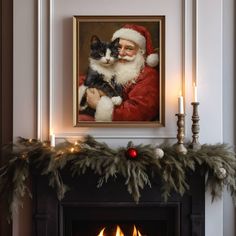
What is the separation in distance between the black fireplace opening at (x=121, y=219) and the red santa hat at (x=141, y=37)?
0.87m

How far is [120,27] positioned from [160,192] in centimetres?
101

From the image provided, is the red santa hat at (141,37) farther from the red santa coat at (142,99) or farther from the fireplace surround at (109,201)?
the fireplace surround at (109,201)

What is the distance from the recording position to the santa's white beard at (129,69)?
240cm

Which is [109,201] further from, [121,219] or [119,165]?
[119,165]

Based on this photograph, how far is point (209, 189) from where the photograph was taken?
238 cm

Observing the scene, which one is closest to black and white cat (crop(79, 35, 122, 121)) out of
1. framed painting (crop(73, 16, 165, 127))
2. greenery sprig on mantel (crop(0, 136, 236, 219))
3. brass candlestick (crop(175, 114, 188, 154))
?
framed painting (crop(73, 16, 165, 127))

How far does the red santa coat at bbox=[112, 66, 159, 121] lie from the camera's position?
239cm

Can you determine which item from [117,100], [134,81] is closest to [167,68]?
[134,81]

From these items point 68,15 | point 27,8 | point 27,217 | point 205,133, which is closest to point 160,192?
point 205,133

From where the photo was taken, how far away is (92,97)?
2402 millimetres

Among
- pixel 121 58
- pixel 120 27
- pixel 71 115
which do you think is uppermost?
pixel 120 27

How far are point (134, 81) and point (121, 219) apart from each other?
837 millimetres

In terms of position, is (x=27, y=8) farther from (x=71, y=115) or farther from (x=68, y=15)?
(x=71, y=115)

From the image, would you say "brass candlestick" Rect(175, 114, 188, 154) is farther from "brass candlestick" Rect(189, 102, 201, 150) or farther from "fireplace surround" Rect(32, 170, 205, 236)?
"fireplace surround" Rect(32, 170, 205, 236)
